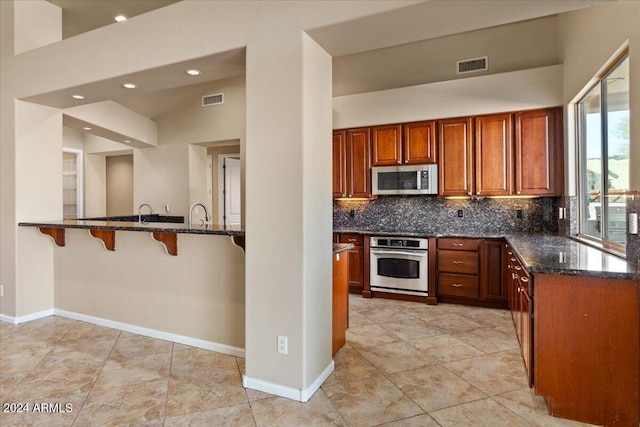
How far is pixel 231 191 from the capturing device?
25.4ft

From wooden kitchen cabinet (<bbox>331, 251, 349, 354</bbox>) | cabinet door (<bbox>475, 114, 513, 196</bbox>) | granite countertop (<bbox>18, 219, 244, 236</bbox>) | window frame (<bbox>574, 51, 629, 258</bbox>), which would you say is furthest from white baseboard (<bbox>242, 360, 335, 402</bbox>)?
cabinet door (<bbox>475, 114, 513, 196</bbox>)

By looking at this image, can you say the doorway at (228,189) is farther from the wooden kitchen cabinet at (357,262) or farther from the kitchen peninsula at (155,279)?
the kitchen peninsula at (155,279)

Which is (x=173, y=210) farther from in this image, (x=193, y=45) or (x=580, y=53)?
(x=580, y=53)

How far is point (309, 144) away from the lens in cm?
235

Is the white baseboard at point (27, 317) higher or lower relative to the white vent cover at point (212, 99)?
lower

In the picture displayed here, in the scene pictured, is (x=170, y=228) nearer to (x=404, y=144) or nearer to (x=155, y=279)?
(x=155, y=279)

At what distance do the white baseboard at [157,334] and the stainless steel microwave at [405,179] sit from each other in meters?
2.86

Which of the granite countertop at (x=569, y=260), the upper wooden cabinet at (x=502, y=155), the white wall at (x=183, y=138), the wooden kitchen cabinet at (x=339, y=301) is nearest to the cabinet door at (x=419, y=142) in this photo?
the upper wooden cabinet at (x=502, y=155)

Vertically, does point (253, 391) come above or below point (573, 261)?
below

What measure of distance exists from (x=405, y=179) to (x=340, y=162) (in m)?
A: 0.96

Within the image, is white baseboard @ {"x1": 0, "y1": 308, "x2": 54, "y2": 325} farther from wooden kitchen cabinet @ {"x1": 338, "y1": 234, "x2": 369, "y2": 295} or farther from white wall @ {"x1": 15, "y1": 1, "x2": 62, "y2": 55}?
wooden kitchen cabinet @ {"x1": 338, "y1": 234, "x2": 369, "y2": 295}

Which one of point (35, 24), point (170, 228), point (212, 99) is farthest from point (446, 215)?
point (35, 24)

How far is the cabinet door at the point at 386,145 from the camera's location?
191 inches

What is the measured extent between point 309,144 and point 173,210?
485 cm
